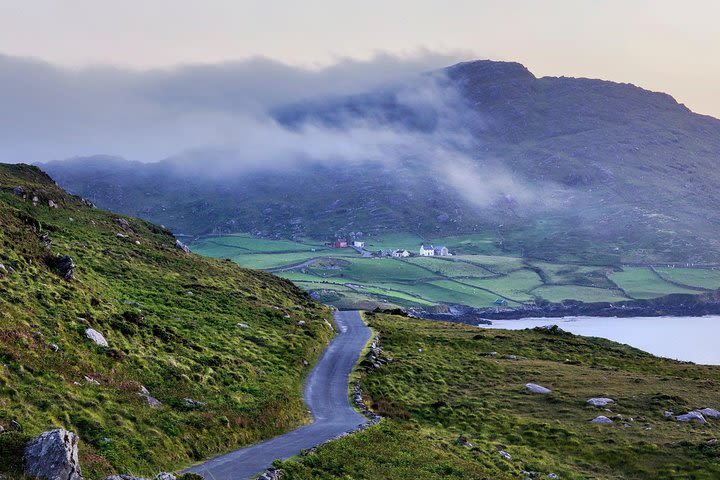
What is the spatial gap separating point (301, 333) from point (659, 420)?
37.6 m

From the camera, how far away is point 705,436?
46.1 meters

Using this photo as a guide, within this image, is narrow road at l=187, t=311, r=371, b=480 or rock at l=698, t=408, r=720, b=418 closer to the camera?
narrow road at l=187, t=311, r=371, b=480

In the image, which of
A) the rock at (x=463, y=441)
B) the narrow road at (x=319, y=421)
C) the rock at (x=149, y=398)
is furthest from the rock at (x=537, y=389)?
the rock at (x=149, y=398)

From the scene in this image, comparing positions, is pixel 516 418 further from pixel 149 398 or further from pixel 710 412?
pixel 149 398

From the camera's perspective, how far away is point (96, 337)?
1560 inches

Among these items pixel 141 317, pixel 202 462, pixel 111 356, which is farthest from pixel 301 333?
pixel 202 462

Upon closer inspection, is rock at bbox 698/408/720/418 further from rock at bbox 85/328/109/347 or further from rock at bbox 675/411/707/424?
rock at bbox 85/328/109/347

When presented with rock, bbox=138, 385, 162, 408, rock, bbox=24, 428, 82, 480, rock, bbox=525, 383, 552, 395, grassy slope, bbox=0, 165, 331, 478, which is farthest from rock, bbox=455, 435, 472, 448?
rock, bbox=24, 428, 82, 480

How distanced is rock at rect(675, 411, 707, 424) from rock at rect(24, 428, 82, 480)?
47.1 m

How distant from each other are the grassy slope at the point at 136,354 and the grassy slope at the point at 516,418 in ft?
22.9

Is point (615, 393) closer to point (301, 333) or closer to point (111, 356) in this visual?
point (301, 333)

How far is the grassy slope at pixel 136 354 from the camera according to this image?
29531 mm

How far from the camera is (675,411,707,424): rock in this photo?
50750 mm

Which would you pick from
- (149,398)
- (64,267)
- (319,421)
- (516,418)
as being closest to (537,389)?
(516,418)
